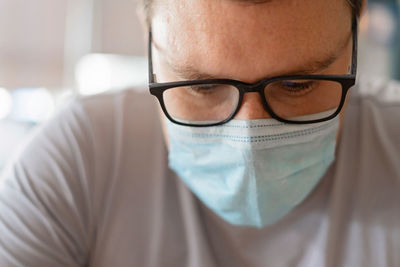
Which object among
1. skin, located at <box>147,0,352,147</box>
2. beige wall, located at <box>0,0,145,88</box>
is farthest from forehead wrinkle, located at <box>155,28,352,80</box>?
beige wall, located at <box>0,0,145,88</box>

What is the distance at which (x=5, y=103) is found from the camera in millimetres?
2234

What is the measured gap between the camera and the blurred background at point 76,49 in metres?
2.51

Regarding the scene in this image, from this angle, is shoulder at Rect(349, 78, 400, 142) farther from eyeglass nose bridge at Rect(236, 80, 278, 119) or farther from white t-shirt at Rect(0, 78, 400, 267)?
eyeglass nose bridge at Rect(236, 80, 278, 119)

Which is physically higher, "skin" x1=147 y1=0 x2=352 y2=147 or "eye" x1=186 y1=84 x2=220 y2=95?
"skin" x1=147 y1=0 x2=352 y2=147

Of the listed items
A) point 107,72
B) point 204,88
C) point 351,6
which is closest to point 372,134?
point 351,6

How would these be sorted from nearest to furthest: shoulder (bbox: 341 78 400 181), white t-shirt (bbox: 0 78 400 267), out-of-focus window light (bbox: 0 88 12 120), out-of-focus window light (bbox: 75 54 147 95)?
1. white t-shirt (bbox: 0 78 400 267)
2. shoulder (bbox: 341 78 400 181)
3. out-of-focus window light (bbox: 0 88 12 120)
4. out-of-focus window light (bbox: 75 54 147 95)

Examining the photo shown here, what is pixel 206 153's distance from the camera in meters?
0.92

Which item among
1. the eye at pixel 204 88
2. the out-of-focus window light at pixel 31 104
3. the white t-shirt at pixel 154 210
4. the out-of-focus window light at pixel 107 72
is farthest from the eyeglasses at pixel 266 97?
the out-of-focus window light at pixel 107 72

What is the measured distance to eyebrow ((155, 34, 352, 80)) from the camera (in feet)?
2.61

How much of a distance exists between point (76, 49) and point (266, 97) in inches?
101

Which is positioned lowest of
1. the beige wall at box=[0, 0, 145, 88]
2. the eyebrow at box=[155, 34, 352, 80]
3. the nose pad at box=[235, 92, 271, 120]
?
the nose pad at box=[235, 92, 271, 120]

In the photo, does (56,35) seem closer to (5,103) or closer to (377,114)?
(5,103)

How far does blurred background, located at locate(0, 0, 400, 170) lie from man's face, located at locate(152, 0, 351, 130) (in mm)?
1611

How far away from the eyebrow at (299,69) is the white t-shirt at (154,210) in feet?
1.04
